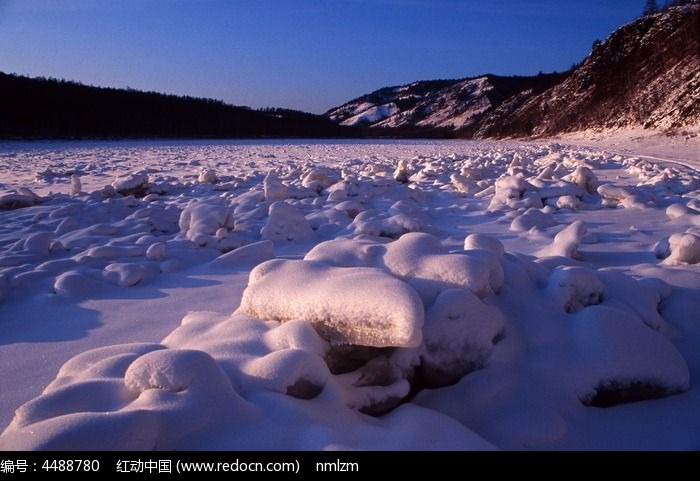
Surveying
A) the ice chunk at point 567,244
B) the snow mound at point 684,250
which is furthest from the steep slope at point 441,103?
the snow mound at point 684,250

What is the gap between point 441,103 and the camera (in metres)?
78.9

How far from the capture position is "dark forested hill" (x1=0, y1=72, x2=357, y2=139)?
1023 inches

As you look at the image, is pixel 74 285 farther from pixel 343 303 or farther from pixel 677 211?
pixel 677 211

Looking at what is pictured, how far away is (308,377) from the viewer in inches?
53.5

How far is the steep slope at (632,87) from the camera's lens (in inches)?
789

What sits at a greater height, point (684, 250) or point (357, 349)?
point (684, 250)

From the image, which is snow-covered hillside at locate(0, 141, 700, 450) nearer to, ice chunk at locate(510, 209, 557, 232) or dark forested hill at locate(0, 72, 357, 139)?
ice chunk at locate(510, 209, 557, 232)

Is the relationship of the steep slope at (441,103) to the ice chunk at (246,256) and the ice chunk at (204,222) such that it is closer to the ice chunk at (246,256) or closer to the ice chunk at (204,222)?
the ice chunk at (204,222)

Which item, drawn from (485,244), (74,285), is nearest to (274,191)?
(74,285)

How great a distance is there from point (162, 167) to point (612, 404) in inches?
388

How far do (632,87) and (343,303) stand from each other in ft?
99.4

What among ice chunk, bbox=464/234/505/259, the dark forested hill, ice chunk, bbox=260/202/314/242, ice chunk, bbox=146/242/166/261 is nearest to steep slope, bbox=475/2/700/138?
the dark forested hill
